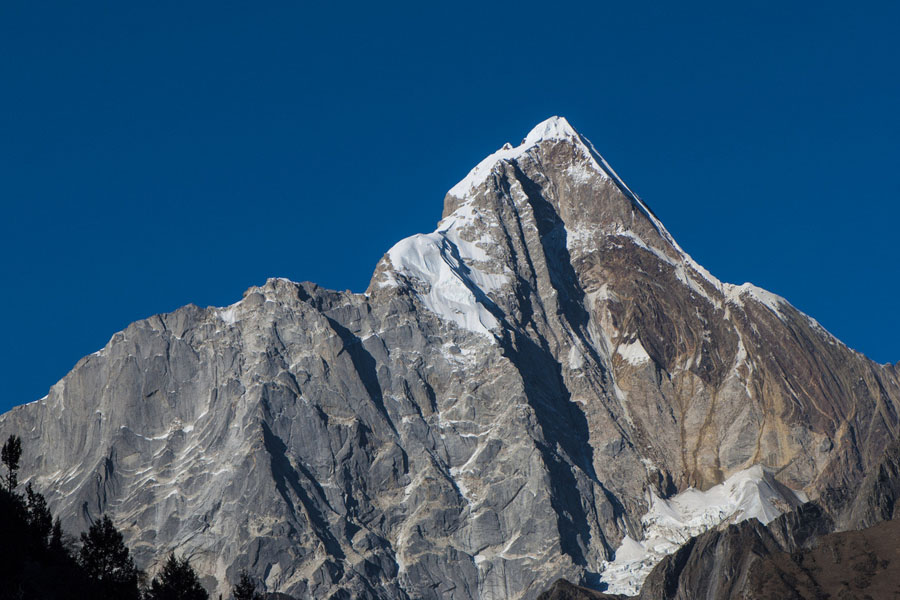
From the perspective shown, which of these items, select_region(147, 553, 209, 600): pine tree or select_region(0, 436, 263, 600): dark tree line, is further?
select_region(147, 553, 209, 600): pine tree

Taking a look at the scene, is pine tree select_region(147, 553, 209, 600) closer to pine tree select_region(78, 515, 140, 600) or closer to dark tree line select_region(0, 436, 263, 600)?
dark tree line select_region(0, 436, 263, 600)

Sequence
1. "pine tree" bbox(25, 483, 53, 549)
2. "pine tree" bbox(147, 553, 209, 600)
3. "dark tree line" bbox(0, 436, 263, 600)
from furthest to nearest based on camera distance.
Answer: "pine tree" bbox(147, 553, 209, 600), "pine tree" bbox(25, 483, 53, 549), "dark tree line" bbox(0, 436, 263, 600)

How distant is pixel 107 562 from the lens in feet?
417

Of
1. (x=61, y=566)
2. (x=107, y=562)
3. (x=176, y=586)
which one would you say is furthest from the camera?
(x=176, y=586)

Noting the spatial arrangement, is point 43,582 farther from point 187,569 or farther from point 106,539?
point 187,569

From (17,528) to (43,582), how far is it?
21.6 ft

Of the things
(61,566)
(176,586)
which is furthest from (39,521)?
(176,586)

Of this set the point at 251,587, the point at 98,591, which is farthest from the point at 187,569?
the point at 98,591

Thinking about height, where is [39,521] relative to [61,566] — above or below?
above

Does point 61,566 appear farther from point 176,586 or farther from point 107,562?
point 176,586

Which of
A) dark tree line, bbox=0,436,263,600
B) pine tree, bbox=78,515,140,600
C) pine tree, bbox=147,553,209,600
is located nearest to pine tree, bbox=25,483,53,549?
dark tree line, bbox=0,436,263,600

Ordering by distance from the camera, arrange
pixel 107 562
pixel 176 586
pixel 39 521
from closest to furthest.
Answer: pixel 107 562 < pixel 39 521 < pixel 176 586

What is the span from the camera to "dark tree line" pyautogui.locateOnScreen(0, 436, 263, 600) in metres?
115

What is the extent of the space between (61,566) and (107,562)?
20.1ft
